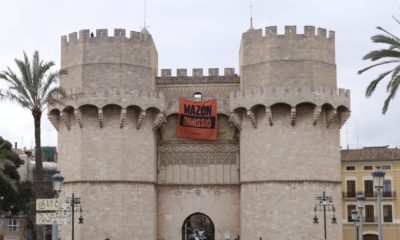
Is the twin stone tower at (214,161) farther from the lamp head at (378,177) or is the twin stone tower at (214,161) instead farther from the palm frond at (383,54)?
the lamp head at (378,177)

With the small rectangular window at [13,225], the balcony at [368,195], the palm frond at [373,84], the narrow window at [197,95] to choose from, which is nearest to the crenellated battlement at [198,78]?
the narrow window at [197,95]

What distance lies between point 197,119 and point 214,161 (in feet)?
7.94

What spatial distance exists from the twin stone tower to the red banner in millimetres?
476

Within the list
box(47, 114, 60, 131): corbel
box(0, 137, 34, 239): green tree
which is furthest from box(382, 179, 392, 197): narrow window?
box(0, 137, 34, 239): green tree

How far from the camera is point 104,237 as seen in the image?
3419 cm

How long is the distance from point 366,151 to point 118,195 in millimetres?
22952

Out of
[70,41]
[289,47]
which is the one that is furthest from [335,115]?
[70,41]

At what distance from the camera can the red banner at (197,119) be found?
36562 millimetres

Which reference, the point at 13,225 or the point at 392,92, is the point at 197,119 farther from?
the point at 13,225

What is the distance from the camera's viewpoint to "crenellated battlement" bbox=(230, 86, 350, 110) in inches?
1350

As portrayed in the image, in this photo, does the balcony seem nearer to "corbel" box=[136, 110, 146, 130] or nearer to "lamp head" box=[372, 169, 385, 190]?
"corbel" box=[136, 110, 146, 130]

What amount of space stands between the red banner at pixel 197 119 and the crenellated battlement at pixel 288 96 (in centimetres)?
175

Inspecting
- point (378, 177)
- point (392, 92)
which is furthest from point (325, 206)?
point (378, 177)

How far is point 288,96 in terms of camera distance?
113ft
